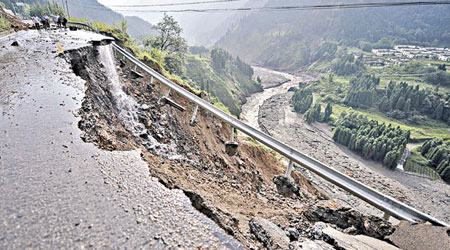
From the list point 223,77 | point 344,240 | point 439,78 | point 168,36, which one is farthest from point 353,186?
point 439,78

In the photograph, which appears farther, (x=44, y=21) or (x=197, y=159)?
(x=44, y=21)

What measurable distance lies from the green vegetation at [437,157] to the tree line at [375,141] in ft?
A: 20.1

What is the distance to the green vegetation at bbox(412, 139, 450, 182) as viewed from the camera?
5296cm

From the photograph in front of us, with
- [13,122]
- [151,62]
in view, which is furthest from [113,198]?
[151,62]

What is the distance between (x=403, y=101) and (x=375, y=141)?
165 ft

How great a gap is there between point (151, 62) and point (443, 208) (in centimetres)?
5835

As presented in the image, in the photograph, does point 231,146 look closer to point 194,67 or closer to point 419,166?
point 419,166

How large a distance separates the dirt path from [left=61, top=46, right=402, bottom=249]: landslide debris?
0.37m

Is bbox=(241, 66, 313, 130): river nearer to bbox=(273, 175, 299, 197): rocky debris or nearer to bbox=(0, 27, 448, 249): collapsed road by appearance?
bbox=(273, 175, 299, 197): rocky debris

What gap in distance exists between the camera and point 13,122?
502 cm

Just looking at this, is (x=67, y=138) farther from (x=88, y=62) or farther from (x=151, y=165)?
(x=88, y=62)

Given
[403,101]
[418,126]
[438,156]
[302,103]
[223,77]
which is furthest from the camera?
[223,77]

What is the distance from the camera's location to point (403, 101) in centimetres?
9162

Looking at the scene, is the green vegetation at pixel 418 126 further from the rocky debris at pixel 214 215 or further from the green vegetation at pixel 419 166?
the rocky debris at pixel 214 215
